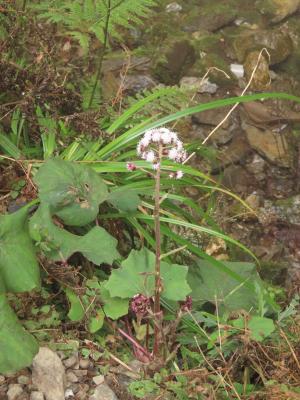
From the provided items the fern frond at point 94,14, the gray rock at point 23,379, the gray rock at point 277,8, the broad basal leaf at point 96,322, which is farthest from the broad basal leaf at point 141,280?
the gray rock at point 277,8

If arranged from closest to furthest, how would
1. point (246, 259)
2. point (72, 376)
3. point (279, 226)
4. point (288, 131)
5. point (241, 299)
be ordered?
point (72, 376)
point (241, 299)
point (246, 259)
point (279, 226)
point (288, 131)

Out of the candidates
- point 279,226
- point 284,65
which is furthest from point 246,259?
point 284,65

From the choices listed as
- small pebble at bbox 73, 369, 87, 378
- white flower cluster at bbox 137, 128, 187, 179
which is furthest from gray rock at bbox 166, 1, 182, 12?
small pebble at bbox 73, 369, 87, 378

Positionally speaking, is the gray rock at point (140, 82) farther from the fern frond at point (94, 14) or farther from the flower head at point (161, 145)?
the flower head at point (161, 145)

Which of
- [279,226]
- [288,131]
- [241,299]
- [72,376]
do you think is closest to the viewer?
[72,376]

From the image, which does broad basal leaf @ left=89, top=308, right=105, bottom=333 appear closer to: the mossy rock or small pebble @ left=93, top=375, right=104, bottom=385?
small pebble @ left=93, top=375, right=104, bottom=385

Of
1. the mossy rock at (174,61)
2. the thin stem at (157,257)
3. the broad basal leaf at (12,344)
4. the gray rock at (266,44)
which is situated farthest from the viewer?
the gray rock at (266,44)

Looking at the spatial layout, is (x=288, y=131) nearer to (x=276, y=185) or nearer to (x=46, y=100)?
(x=276, y=185)

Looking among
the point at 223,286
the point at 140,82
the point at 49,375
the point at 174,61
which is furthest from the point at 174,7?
the point at 49,375
